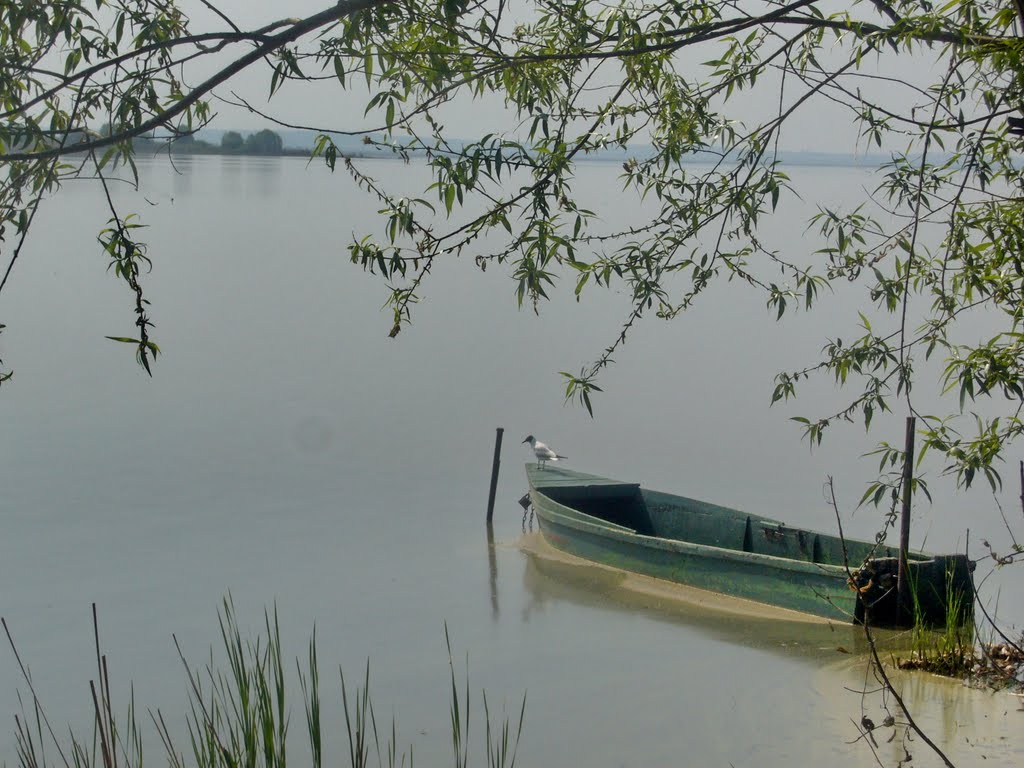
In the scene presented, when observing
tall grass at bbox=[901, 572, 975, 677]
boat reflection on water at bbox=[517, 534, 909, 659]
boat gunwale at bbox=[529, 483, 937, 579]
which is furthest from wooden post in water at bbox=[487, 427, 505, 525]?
tall grass at bbox=[901, 572, 975, 677]

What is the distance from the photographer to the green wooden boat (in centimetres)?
791

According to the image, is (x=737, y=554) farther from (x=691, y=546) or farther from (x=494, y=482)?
(x=494, y=482)

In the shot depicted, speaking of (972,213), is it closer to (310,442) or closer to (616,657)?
(616,657)

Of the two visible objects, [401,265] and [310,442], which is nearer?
[401,265]

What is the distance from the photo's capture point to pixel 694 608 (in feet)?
30.0

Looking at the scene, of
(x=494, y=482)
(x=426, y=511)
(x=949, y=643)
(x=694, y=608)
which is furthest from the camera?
(x=426, y=511)

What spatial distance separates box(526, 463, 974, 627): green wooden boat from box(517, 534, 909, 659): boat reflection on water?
8cm

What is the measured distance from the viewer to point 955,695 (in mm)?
6887

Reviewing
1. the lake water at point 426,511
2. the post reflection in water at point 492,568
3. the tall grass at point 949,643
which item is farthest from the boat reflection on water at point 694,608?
the tall grass at point 949,643

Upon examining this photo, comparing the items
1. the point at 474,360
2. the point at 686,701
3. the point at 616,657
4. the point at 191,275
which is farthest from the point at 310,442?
the point at 191,275

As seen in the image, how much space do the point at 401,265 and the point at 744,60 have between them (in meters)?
1.71

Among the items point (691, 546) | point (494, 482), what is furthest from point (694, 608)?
point (494, 482)

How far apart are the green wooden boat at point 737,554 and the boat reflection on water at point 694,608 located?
0.27 ft

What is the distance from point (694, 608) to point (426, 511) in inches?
159
